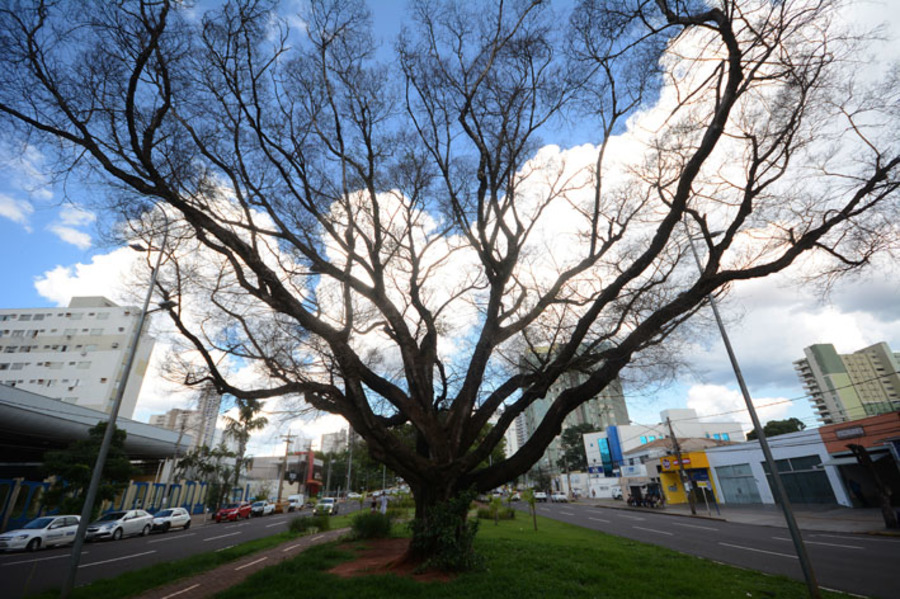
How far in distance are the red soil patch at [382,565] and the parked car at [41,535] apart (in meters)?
13.1

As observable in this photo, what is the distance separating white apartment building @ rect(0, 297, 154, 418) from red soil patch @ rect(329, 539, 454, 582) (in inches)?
1698

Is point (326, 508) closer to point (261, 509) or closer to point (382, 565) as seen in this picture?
point (261, 509)

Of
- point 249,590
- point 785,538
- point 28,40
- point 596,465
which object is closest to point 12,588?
point 249,590

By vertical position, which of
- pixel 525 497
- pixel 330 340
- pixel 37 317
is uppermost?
pixel 37 317

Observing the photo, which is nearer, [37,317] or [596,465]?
[37,317]

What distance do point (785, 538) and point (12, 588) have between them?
75.6 ft

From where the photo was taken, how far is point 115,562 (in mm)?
11930

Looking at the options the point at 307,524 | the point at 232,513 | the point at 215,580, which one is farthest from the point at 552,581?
the point at 232,513

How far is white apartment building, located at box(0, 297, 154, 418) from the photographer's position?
43.4 meters

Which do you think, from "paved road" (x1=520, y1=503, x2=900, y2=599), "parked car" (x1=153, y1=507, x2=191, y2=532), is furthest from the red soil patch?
"parked car" (x1=153, y1=507, x2=191, y2=532)

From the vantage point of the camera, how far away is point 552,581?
7297 mm

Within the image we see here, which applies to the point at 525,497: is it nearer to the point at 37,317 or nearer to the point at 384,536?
the point at 384,536

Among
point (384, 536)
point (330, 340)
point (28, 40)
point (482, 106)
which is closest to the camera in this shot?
point (28, 40)

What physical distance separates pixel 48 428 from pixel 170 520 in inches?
345
